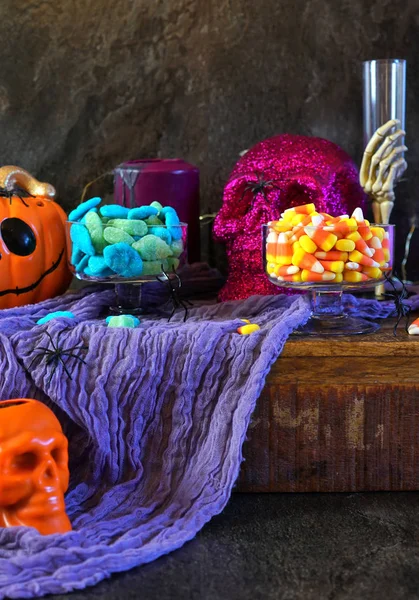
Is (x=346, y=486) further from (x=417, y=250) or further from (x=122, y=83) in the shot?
(x=122, y=83)

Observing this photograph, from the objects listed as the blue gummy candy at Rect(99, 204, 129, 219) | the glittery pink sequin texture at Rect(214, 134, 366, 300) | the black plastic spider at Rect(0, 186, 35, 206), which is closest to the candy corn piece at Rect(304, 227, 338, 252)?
the glittery pink sequin texture at Rect(214, 134, 366, 300)

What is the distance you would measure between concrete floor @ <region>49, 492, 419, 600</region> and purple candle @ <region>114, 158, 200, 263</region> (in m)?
0.65

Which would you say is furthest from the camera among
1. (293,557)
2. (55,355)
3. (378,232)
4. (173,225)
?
(173,225)

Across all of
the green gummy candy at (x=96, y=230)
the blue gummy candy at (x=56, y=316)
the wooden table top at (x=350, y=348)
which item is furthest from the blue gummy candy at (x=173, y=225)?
the wooden table top at (x=350, y=348)

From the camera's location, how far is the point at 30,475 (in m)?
1.00

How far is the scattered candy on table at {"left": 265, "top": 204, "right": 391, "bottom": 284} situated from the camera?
3.98ft

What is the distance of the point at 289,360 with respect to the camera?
1.17 metres

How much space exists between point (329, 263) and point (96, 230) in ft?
1.26

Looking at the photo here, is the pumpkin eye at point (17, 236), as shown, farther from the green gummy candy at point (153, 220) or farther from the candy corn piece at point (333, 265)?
the candy corn piece at point (333, 265)

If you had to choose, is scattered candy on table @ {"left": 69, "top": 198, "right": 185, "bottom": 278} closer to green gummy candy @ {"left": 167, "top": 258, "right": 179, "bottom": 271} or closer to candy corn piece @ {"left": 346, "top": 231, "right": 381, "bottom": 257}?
green gummy candy @ {"left": 167, "top": 258, "right": 179, "bottom": 271}

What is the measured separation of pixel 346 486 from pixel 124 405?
0.34 metres

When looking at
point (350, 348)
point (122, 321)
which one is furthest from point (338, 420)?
point (122, 321)

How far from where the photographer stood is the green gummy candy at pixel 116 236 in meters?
1.31

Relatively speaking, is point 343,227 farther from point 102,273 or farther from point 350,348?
point 102,273
